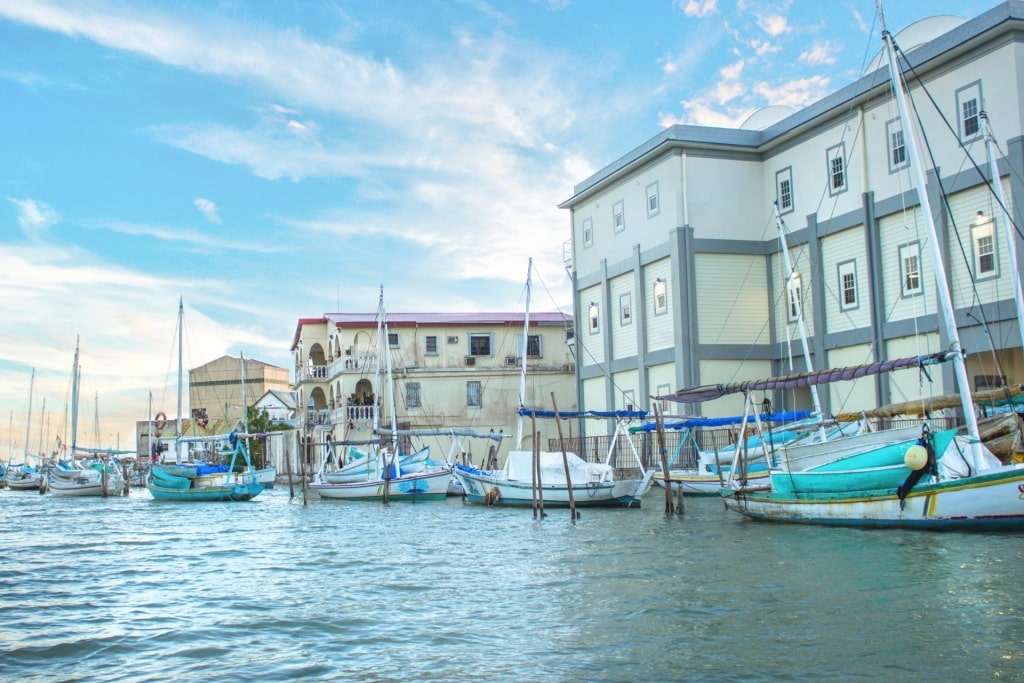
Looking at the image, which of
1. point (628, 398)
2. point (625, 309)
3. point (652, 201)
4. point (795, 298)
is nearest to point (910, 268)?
point (795, 298)

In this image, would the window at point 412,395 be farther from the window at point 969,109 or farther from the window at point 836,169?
the window at point 969,109

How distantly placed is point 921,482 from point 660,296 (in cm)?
2168

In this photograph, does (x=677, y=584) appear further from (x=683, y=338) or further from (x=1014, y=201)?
(x=683, y=338)

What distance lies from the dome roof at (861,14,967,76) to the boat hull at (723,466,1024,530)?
1816cm

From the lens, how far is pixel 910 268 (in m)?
33.7

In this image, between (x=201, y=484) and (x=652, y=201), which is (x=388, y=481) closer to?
(x=201, y=484)

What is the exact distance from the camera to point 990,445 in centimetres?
2555

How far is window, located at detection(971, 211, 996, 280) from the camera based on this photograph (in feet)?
99.5

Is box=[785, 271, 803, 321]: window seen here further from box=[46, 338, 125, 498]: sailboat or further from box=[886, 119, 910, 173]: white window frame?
box=[46, 338, 125, 498]: sailboat

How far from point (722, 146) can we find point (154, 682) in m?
34.8

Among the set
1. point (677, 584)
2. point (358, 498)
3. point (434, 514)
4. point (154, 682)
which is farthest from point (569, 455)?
point (154, 682)

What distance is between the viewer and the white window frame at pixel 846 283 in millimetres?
36406

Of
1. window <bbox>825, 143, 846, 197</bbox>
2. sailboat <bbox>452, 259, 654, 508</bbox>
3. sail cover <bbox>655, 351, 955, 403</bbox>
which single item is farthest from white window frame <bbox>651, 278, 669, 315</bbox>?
sail cover <bbox>655, 351, 955, 403</bbox>

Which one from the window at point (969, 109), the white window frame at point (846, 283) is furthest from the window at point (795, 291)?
the window at point (969, 109)
